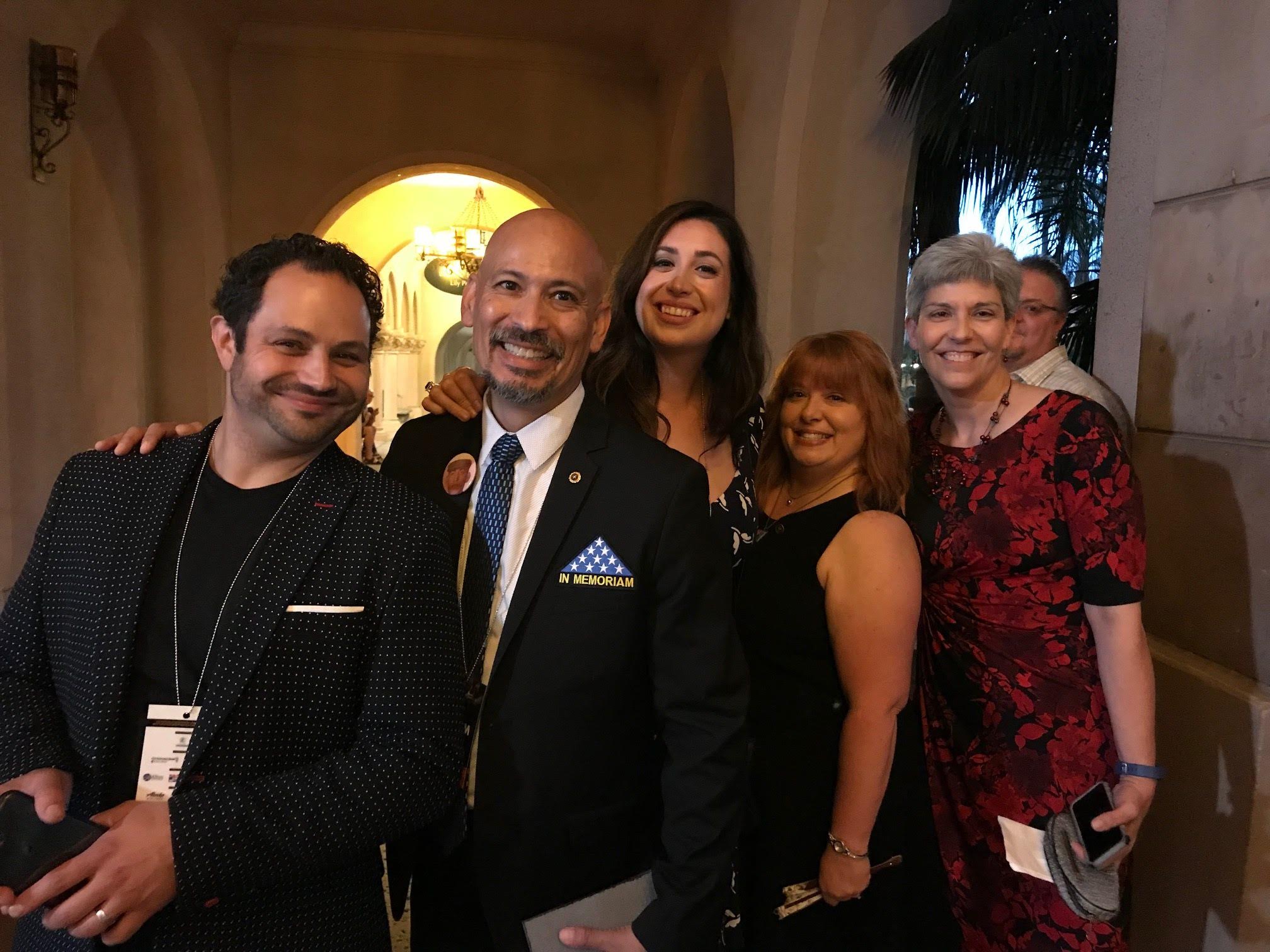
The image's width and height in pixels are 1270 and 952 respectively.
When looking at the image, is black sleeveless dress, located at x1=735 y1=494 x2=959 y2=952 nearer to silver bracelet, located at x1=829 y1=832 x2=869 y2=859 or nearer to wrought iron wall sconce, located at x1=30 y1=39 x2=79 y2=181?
silver bracelet, located at x1=829 y1=832 x2=869 y2=859

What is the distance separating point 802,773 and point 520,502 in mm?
801

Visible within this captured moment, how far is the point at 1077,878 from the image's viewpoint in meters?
1.55

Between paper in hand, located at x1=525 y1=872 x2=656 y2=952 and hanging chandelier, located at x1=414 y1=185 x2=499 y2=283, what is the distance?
853 centimetres

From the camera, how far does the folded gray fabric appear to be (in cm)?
152

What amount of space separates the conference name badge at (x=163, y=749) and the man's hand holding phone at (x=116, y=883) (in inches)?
3.5

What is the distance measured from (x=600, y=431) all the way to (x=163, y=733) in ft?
2.58

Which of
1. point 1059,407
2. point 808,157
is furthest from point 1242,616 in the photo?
point 808,157

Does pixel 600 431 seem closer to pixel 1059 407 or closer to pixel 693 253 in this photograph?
pixel 693 253

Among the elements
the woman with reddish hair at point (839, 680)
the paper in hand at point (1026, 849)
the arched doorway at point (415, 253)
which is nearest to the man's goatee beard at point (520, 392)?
the woman with reddish hair at point (839, 680)

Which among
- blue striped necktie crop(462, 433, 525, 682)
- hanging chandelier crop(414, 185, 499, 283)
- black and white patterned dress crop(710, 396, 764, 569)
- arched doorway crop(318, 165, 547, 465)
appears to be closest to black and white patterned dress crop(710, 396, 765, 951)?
black and white patterned dress crop(710, 396, 764, 569)

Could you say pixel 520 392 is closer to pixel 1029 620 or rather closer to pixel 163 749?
pixel 163 749

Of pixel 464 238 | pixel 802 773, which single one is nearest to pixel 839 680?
pixel 802 773

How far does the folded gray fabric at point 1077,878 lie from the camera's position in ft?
4.98

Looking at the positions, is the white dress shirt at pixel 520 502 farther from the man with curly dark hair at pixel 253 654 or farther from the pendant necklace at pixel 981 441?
the pendant necklace at pixel 981 441
